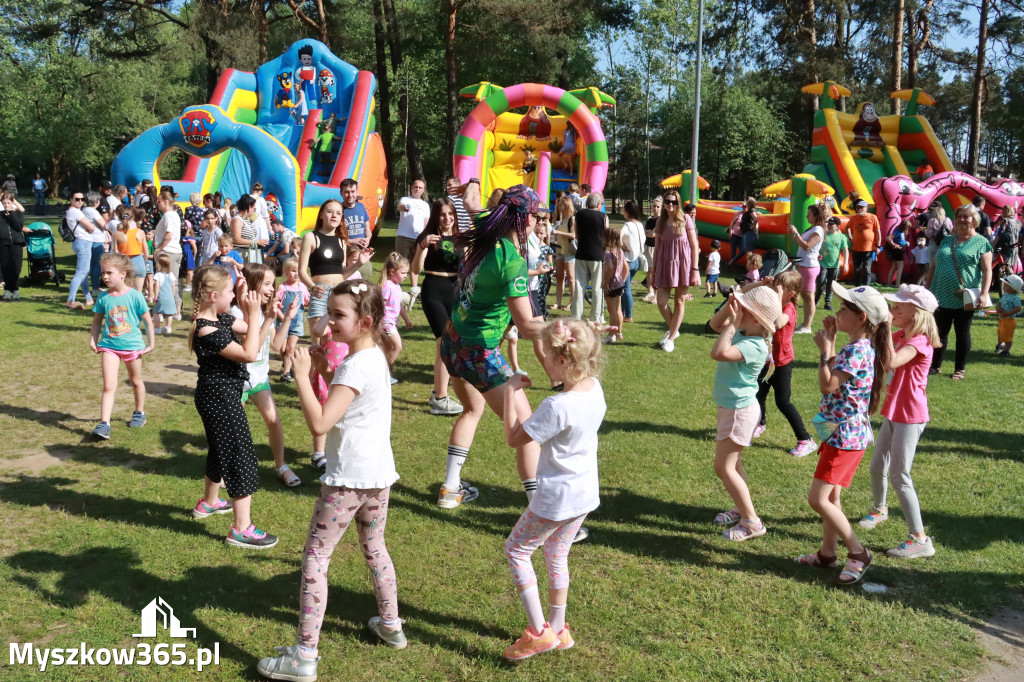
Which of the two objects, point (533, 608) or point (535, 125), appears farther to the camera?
point (535, 125)

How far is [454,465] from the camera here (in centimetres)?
536

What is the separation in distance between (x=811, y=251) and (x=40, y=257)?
12946 mm

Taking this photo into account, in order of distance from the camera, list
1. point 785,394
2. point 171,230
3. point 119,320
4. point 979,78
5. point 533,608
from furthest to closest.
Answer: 1. point 979,78
2. point 171,230
3. point 119,320
4. point 785,394
5. point 533,608

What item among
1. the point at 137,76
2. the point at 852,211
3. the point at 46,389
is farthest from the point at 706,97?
the point at 46,389

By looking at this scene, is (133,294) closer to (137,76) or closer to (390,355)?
(390,355)

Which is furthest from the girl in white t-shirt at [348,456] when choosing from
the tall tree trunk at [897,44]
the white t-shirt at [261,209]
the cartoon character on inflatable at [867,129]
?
the tall tree trunk at [897,44]

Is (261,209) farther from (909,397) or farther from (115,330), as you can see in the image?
(909,397)

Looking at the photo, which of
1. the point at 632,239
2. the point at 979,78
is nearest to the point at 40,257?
the point at 632,239

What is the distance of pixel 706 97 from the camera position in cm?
4231

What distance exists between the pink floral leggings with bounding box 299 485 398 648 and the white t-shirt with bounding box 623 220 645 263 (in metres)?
8.26

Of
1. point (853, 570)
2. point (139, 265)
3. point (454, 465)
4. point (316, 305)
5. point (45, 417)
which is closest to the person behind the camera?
point (853, 570)

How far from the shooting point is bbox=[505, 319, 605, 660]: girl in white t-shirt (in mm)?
3488

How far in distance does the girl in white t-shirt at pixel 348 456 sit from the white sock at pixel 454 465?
171 cm

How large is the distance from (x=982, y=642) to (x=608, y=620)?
71.5 inches
